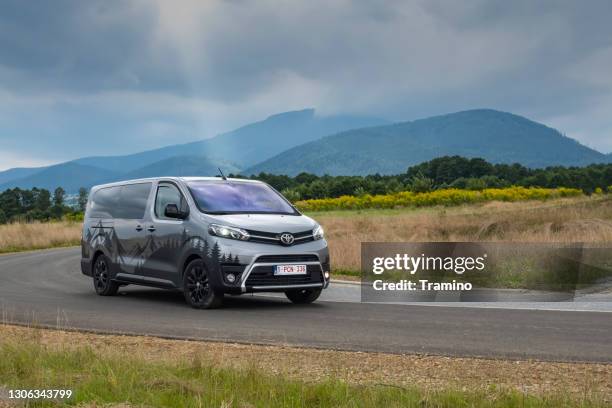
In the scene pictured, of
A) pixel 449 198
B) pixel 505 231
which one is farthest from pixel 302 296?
pixel 449 198

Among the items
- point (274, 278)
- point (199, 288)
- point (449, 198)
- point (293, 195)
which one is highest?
point (293, 195)

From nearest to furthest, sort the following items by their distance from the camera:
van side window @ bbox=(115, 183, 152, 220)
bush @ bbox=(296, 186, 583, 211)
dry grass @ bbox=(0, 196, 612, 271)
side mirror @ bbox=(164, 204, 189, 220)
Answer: side mirror @ bbox=(164, 204, 189, 220) < van side window @ bbox=(115, 183, 152, 220) < dry grass @ bbox=(0, 196, 612, 271) < bush @ bbox=(296, 186, 583, 211)

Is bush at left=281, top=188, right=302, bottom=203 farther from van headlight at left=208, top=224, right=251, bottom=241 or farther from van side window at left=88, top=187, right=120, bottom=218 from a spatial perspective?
van headlight at left=208, top=224, right=251, bottom=241

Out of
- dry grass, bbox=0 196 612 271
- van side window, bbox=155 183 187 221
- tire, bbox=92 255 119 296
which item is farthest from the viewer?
dry grass, bbox=0 196 612 271

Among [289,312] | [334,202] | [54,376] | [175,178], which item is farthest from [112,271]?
[334,202]

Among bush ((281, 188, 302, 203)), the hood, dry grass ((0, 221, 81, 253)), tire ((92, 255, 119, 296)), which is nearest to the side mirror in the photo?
the hood

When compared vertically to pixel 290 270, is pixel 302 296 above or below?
below

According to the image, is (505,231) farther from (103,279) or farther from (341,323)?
(341,323)

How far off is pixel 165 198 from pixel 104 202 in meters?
2.35

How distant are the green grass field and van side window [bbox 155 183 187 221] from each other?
619cm

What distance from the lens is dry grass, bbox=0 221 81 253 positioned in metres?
36.3

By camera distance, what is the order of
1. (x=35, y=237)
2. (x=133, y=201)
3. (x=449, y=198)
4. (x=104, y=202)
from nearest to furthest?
(x=133, y=201), (x=104, y=202), (x=35, y=237), (x=449, y=198)

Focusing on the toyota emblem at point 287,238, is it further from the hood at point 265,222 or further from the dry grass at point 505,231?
the dry grass at point 505,231

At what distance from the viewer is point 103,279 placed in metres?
15.4
